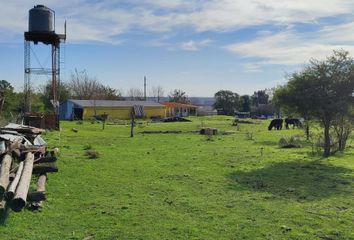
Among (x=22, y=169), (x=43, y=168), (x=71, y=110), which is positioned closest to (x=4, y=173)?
(x=22, y=169)

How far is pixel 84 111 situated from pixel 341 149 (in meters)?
47.9

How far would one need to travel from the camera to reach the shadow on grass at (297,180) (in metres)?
11.5

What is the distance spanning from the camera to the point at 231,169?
600 inches

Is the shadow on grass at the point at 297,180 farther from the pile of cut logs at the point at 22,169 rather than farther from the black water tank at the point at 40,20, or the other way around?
the black water tank at the point at 40,20

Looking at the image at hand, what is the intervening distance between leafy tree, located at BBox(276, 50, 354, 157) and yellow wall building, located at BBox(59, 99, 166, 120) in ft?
137

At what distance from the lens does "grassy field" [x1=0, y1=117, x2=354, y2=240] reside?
7.78 m

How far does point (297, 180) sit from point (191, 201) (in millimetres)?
4585

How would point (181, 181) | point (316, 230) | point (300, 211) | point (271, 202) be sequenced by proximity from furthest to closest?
point (181, 181) → point (271, 202) → point (300, 211) → point (316, 230)

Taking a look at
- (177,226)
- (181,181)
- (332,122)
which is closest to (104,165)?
(181,181)

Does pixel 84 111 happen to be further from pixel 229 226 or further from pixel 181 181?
pixel 229 226

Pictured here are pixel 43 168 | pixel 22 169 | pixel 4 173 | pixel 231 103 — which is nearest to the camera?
pixel 4 173

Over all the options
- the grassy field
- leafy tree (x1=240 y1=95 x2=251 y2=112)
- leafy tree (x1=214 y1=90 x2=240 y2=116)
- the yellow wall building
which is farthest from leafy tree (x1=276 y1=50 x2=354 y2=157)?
leafy tree (x1=240 y1=95 x2=251 y2=112)

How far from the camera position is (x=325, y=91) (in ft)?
61.8

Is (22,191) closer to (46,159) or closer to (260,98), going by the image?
(46,159)
